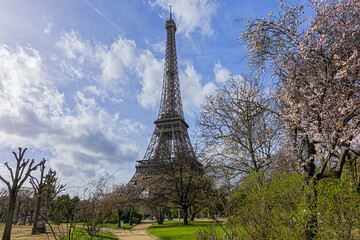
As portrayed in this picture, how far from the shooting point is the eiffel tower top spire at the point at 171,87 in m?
56.3

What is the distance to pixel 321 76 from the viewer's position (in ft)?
23.7

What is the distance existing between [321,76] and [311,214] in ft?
13.2

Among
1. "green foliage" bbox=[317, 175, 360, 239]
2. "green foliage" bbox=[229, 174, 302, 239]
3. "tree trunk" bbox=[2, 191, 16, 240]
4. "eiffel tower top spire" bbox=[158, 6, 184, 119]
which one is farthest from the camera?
"eiffel tower top spire" bbox=[158, 6, 184, 119]

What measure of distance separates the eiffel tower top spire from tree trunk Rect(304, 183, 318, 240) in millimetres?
48033

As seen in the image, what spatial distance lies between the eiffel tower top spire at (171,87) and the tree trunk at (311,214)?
48033 millimetres

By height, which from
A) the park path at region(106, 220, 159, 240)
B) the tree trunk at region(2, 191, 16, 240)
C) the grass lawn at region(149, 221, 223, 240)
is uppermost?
the tree trunk at region(2, 191, 16, 240)

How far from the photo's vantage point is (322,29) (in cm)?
759

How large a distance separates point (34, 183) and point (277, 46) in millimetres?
20808

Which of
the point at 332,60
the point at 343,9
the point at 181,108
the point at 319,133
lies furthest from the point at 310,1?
the point at 181,108

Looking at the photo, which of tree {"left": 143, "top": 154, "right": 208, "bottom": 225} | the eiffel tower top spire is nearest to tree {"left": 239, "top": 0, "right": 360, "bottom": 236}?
tree {"left": 143, "top": 154, "right": 208, "bottom": 225}

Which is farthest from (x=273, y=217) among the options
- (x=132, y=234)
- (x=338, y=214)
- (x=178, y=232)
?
(x=132, y=234)

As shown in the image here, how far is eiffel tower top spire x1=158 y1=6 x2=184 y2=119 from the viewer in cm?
5634

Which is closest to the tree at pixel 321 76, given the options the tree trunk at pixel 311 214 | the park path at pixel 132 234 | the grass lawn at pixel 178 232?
the tree trunk at pixel 311 214

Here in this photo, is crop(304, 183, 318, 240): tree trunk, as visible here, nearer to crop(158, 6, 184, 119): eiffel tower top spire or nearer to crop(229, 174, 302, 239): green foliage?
crop(229, 174, 302, 239): green foliage
